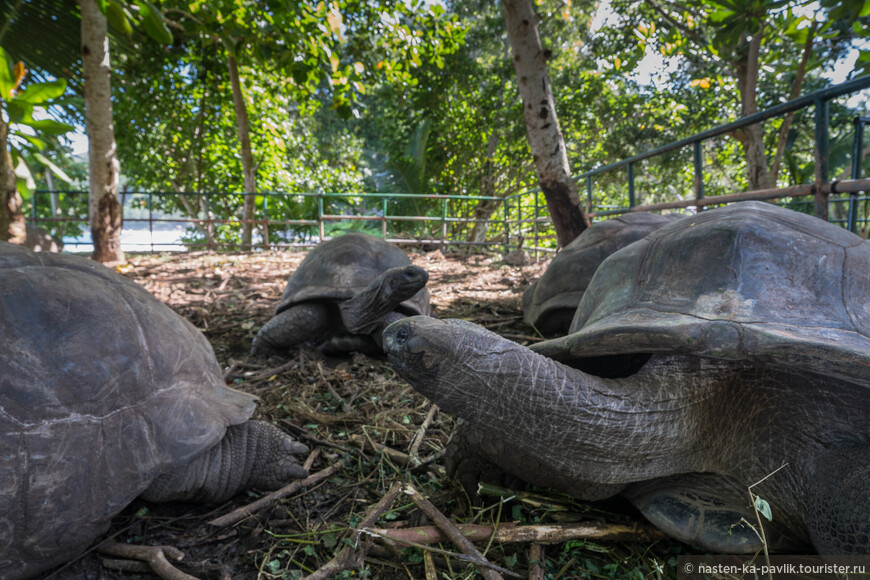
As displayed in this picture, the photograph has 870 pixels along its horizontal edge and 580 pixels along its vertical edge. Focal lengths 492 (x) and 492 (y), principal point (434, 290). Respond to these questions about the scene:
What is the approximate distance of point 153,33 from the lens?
3000 mm

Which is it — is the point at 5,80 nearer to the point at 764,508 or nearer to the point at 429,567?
the point at 429,567

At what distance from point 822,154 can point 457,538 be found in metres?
2.88

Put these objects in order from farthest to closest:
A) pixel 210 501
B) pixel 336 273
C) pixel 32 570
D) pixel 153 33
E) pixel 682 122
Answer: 1. pixel 682 122
2. pixel 336 273
3. pixel 153 33
4. pixel 210 501
5. pixel 32 570

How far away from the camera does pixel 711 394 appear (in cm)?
138

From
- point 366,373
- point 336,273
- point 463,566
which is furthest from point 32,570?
point 336,273

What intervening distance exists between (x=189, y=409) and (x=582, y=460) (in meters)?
1.21

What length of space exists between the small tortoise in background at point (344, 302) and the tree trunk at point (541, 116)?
6.84ft

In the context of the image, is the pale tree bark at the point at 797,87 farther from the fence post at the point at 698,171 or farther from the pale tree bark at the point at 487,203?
the pale tree bark at the point at 487,203

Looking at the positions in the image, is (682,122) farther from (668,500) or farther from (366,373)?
(668,500)

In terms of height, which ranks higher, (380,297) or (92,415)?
(380,297)

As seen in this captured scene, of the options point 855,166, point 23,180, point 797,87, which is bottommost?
point 855,166

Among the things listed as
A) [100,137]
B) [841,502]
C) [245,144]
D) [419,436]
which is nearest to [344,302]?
[419,436]

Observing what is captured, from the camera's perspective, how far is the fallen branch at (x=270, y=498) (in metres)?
1.62

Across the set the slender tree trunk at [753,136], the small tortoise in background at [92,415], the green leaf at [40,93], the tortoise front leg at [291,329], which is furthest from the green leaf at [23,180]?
the slender tree trunk at [753,136]
